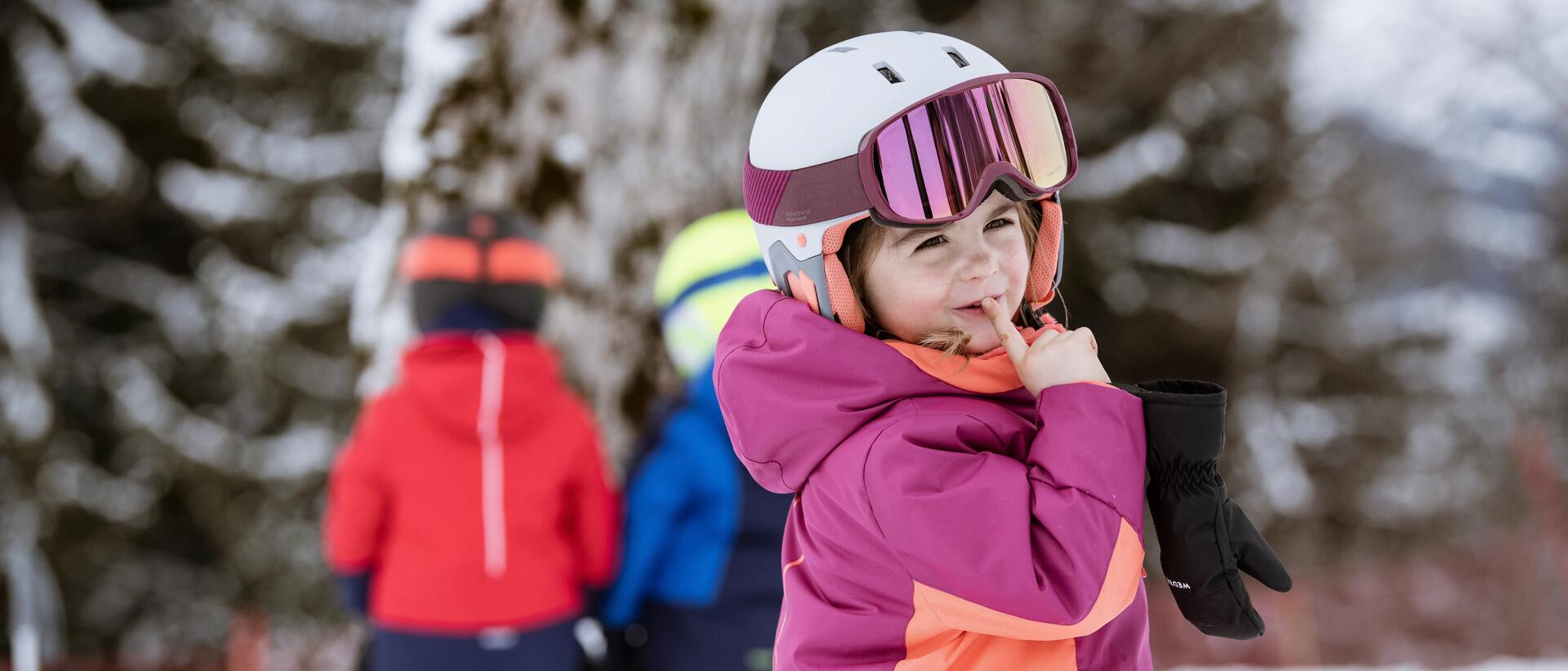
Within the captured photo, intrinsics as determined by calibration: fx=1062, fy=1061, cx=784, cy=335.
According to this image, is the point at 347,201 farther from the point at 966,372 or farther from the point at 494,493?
the point at 966,372

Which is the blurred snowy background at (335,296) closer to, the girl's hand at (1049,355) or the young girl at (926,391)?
the young girl at (926,391)

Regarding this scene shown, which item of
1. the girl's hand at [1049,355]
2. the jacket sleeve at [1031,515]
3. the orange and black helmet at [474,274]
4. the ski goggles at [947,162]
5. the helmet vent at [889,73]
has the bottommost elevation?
the orange and black helmet at [474,274]

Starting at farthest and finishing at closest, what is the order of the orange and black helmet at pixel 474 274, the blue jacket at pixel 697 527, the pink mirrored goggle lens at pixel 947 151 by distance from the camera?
the orange and black helmet at pixel 474 274 → the blue jacket at pixel 697 527 → the pink mirrored goggle lens at pixel 947 151

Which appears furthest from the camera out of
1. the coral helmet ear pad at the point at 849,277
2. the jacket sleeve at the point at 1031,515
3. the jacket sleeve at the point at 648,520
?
the jacket sleeve at the point at 648,520

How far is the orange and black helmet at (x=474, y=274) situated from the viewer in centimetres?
345

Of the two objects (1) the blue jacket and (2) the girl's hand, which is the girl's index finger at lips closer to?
(2) the girl's hand

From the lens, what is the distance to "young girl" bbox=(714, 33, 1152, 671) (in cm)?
133

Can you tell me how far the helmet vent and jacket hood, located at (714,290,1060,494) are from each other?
35 centimetres

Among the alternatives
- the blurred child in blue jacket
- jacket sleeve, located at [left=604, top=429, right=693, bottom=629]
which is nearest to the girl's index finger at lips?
the blurred child in blue jacket

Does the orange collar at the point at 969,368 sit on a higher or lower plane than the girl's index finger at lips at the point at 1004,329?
lower

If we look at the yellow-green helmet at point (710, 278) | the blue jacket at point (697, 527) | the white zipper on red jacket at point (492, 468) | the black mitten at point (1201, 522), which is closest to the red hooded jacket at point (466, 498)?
the white zipper on red jacket at point (492, 468)

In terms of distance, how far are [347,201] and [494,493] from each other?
7.12m

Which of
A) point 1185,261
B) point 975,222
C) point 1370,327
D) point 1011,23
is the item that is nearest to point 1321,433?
point 1370,327

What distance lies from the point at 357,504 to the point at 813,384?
2.39 meters
